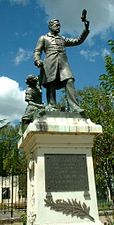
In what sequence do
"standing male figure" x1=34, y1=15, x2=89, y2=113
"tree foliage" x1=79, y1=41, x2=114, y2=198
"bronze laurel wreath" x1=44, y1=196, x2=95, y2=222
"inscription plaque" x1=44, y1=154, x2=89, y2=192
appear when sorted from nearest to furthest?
"bronze laurel wreath" x1=44, y1=196, x2=95, y2=222
"inscription plaque" x1=44, y1=154, x2=89, y2=192
"standing male figure" x1=34, y1=15, x2=89, y2=113
"tree foliage" x1=79, y1=41, x2=114, y2=198

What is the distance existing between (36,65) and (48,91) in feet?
2.09

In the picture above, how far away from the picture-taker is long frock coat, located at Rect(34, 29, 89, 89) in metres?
7.39

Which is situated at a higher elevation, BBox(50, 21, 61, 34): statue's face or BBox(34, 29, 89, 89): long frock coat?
BBox(50, 21, 61, 34): statue's face

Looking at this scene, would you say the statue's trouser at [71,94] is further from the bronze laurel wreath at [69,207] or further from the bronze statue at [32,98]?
the bronze laurel wreath at [69,207]

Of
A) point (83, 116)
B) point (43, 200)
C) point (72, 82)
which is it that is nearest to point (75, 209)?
point (43, 200)

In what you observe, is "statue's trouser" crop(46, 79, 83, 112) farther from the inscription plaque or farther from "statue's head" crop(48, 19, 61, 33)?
"statue's head" crop(48, 19, 61, 33)

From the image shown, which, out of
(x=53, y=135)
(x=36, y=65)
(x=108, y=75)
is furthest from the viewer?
(x=108, y=75)

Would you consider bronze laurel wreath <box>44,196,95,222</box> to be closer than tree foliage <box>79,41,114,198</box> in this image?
Yes

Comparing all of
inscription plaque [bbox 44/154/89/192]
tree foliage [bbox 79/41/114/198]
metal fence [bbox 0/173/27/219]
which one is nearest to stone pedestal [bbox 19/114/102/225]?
inscription plaque [bbox 44/154/89/192]

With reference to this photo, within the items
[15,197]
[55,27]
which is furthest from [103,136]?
[55,27]

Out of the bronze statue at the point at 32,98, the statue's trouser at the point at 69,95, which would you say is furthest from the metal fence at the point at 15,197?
the statue's trouser at the point at 69,95

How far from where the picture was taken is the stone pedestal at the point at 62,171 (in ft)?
20.2

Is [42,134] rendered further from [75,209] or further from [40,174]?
[75,209]

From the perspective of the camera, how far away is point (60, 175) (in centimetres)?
639
